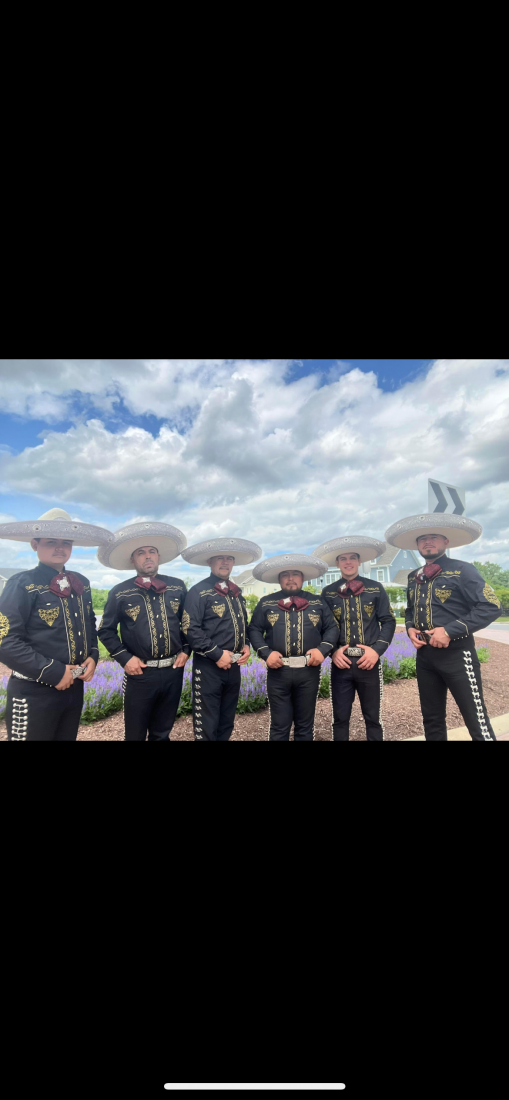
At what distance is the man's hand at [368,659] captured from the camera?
290 cm

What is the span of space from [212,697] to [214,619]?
54cm

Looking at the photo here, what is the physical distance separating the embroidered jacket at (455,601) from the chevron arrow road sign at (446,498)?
0.35 metres

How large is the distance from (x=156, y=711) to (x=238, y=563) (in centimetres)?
118

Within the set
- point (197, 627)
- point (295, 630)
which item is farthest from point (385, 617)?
point (197, 627)

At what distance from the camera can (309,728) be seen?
9.46 feet

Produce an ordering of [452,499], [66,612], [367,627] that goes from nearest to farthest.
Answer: [66,612] < [452,499] < [367,627]

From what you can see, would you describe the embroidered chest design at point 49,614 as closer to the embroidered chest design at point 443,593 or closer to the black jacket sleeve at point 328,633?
the black jacket sleeve at point 328,633

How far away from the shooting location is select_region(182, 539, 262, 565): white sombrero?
2.85 metres

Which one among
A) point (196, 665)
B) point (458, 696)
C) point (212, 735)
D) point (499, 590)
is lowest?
point (212, 735)

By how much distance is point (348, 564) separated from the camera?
9.90 feet

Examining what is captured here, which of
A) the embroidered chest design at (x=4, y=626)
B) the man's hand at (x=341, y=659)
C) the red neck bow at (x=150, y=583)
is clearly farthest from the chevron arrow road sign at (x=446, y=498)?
the embroidered chest design at (x=4, y=626)

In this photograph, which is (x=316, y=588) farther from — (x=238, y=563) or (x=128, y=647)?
(x=128, y=647)

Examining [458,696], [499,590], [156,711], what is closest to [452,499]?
[499,590]

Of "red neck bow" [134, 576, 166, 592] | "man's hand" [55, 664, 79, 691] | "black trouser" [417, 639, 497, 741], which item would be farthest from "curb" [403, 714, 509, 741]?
"man's hand" [55, 664, 79, 691]
